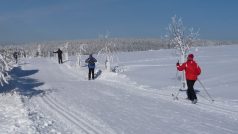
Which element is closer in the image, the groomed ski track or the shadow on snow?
the groomed ski track

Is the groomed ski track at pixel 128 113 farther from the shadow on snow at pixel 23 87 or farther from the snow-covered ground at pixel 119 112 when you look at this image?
the shadow on snow at pixel 23 87

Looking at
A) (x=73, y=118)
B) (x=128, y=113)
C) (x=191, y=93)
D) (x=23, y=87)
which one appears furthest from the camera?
(x=23, y=87)

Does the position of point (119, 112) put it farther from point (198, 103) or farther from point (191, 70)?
point (191, 70)

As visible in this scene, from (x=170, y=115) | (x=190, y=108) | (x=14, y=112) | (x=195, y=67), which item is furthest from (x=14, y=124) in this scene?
(x=195, y=67)

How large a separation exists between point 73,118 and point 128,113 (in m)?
1.86

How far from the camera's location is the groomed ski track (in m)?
10.5

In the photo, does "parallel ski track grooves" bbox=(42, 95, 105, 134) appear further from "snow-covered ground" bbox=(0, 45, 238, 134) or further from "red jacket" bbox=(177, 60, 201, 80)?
"red jacket" bbox=(177, 60, 201, 80)

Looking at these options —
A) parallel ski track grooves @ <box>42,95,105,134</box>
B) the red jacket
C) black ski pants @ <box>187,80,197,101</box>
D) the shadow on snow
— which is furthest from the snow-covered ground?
the red jacket

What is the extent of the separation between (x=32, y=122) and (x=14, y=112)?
2170 millimetres

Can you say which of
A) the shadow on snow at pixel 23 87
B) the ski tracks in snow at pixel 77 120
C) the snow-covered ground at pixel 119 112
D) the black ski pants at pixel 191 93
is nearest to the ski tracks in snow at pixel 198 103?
the snow-covered ground at pixel 119 112

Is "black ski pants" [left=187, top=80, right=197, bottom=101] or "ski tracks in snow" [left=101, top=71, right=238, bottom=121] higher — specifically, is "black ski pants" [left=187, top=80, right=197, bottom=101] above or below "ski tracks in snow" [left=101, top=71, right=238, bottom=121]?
above

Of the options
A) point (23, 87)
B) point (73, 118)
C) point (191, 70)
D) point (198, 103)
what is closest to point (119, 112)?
point (73, 118)

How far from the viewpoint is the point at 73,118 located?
11906 mm

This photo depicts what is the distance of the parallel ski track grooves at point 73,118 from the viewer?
10.1 m
